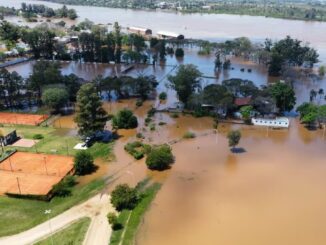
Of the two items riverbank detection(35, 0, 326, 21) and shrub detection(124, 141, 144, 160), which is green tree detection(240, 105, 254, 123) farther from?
riverbank detection(35, 0, 326, 21)

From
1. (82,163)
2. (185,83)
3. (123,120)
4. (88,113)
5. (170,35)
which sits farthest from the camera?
(170,35)

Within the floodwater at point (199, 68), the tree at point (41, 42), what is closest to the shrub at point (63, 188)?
the floodwater at point (199, 68)

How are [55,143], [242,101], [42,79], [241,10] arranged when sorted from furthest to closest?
[241,10] < [42,79] < [242,101] < [55,143]

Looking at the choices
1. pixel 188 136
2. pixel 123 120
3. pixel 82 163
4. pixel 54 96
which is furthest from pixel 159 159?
pixel 54 96

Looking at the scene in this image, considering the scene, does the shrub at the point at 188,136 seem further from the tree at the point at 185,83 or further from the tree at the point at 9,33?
the tree at the point at 9,33

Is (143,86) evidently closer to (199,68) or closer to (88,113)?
(88,113)

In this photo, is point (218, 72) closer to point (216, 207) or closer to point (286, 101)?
point (286, 101)

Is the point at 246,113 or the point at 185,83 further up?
the point at 185,83
